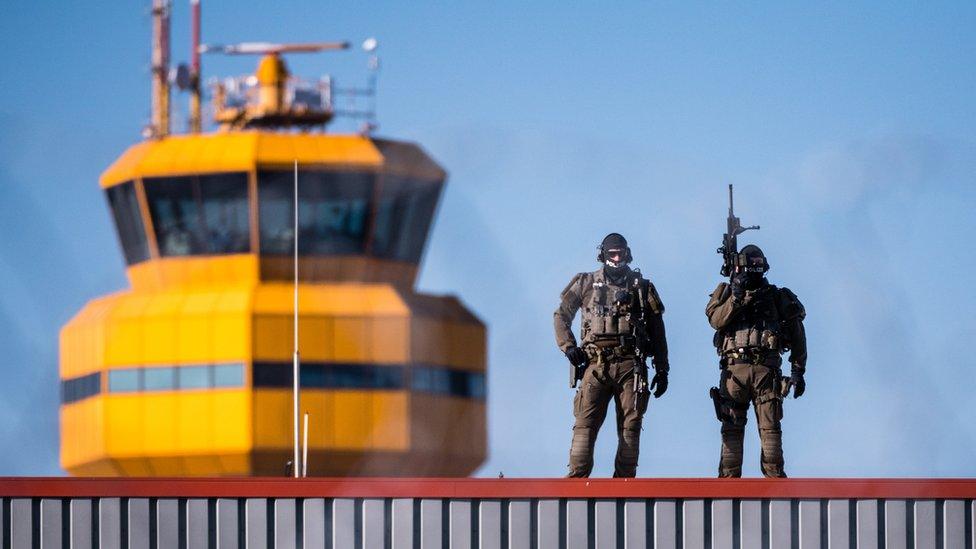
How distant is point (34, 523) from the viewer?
19.4 metres

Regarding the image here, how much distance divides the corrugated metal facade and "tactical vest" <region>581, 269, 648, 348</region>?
4.84 feet

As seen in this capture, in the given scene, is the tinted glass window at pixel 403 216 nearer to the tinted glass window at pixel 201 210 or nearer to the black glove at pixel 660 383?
the tinted glass window at pixel 201 210

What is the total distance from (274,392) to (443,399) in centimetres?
599

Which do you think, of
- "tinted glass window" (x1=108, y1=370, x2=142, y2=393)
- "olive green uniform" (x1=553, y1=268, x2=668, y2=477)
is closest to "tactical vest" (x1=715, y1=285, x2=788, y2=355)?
"olive green uniform" (x1=553, y1=268, x2=668, y2=477)

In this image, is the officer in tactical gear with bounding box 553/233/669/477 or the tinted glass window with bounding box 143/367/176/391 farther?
the tinted glass window with bounding box 143/367/176/391

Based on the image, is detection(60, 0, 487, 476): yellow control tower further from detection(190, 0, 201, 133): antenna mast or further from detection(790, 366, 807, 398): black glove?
detection(790, 366, 807, 398): black glove

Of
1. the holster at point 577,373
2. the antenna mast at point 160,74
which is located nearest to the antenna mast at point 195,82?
the antenna mast at point 160,74

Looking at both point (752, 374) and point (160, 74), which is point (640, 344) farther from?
point (160, 74)

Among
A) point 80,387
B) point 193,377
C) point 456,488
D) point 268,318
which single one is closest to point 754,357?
point 456,488

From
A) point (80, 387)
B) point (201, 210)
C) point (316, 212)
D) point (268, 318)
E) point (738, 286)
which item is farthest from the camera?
point (80, 387)

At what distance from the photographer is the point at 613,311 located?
20172mm

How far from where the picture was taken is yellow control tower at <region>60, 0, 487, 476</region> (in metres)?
74.7

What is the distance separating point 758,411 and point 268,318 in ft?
184

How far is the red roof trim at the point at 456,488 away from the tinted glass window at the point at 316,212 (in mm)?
53064
